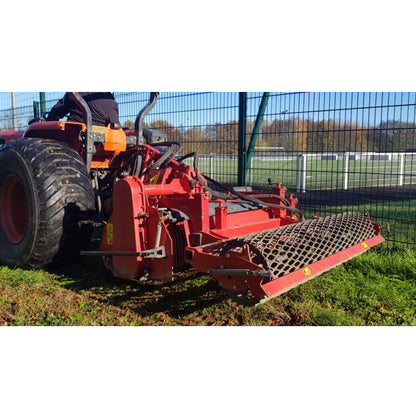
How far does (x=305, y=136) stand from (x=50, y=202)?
3.88 m

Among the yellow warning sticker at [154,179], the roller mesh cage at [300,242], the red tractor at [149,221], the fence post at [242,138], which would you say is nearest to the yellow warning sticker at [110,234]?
the red tractor at [149,221]

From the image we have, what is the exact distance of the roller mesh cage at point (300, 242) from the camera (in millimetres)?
3131

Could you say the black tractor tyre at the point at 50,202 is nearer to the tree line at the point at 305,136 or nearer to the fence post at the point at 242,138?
the fence post at the point at 242,138

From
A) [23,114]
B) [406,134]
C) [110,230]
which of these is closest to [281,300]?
[110,230]

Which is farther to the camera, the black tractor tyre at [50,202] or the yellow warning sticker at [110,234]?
the black tractor tyre at [50,202]

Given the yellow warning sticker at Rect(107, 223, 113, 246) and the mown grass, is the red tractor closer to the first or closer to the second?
the yellow warning sticker at Rect(107, 223, 113, 246)

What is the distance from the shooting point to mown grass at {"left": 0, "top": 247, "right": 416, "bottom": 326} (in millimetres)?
3416

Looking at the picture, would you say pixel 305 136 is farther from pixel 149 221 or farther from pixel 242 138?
pixel 149 221

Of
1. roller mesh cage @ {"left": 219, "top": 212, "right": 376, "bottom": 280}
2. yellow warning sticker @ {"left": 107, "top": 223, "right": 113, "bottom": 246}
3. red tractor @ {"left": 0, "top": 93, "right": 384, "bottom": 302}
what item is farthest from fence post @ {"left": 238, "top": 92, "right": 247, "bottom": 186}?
yellow warning sticker @ {"left": 107, "top": 223, "right": 113, "bottom": 246}

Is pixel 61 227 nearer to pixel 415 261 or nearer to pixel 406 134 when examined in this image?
pixel 415 261

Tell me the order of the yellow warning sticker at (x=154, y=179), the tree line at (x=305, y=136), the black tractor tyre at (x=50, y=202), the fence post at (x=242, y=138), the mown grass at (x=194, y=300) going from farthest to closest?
the fence post at (x=242, y=138) < the tree line at (x=305, y=136) < the yellow warning sticker at (x=154, y=179) < the black tractor tyre at (x=50, y=202) < the mown grass at (x=194, y=300)

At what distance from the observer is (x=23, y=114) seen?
460 inches

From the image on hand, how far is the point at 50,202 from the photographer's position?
13.4 feet

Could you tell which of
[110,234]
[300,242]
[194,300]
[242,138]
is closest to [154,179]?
[110,234]
